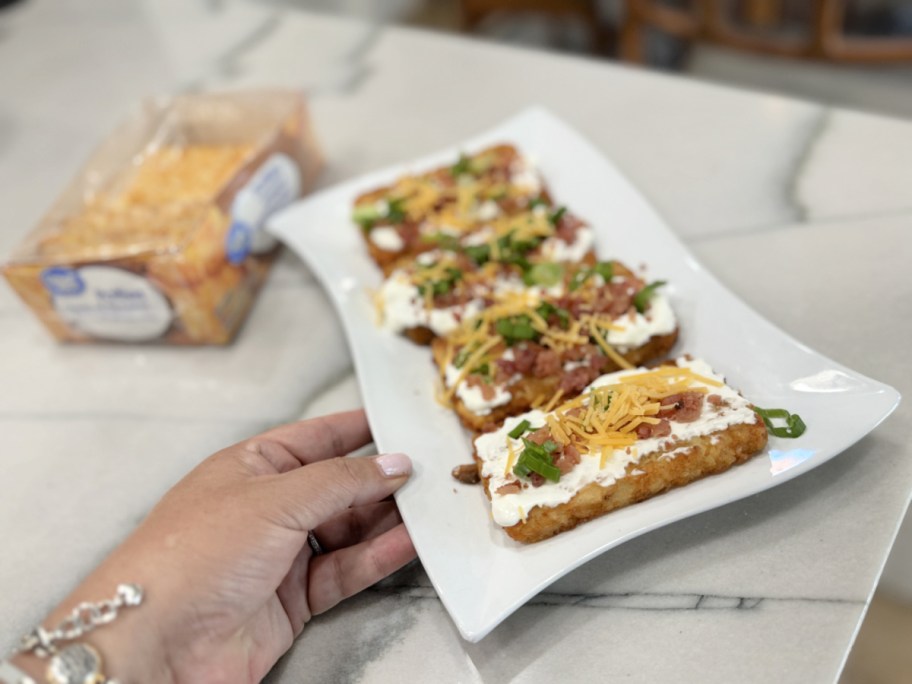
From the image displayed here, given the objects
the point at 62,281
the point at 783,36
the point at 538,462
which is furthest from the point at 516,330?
the point at 783,36

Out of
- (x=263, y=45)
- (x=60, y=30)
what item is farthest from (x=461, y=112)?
(x=60, y=30)

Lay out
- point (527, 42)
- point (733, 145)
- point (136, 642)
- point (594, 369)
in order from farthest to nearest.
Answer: point (527, 42) < point (733, 145) < point (594, 369) < point (136, 642)

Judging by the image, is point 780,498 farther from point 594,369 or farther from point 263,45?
point 263,45

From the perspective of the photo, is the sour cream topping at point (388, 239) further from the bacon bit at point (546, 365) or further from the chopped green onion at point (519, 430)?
the chopped green onion at point (519, 430)

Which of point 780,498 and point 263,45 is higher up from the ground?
point 263,45

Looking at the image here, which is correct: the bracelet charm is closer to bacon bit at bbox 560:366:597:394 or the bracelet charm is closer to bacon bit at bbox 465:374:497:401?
bacon bit at bbox 465:374:497:401

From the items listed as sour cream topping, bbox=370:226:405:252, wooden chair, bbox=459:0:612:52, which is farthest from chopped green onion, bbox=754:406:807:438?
wooden chair, bbox=459:0:612:52
